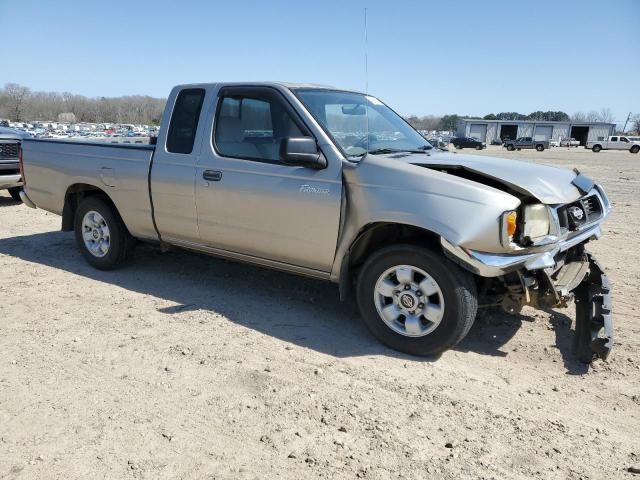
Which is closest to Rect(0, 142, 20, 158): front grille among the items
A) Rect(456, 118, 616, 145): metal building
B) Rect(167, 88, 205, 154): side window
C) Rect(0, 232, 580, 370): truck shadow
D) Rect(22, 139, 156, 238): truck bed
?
Rect(0, 232, 580, 370): truck shadow

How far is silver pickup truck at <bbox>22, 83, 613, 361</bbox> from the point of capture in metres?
3.58

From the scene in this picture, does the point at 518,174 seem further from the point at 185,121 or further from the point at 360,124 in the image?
the point at 185,121

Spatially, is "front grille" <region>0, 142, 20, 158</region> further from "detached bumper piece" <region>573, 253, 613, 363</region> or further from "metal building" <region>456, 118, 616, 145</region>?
"metal building" <region>456, 118, 616, 145</region>

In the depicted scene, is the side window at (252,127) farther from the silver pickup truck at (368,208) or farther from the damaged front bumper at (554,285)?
the damaged front bumper at (554,285)

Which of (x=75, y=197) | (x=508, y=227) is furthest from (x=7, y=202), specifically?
(x=508, y=227)

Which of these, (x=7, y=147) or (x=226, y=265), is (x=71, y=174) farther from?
(x=7, y=147)

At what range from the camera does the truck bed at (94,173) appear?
209 inches

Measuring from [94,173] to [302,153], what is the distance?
116 inches

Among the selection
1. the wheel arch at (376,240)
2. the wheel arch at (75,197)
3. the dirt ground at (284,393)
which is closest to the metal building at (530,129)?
the wheel arch at (75,197)

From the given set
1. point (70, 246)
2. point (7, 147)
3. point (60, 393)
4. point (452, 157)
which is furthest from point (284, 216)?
point (7, 147)

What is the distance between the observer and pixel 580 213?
408 cm

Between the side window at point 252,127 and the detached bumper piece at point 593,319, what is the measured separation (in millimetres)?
2611

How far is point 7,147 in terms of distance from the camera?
399 inches

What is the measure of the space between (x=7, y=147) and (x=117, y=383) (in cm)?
862
